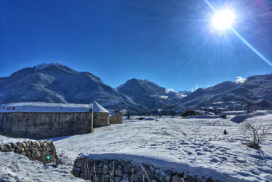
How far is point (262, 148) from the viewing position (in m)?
5.75

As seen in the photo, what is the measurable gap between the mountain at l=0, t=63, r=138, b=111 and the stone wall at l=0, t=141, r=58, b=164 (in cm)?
13481

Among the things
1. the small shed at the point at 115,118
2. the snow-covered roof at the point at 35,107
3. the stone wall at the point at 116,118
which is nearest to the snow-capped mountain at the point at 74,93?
the small shed at the point at 115,118

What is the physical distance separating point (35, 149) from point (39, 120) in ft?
44.8

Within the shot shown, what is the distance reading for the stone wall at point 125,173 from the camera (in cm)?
384

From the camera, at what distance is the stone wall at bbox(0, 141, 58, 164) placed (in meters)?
4.38

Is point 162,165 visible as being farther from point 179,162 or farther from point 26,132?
point 26,132

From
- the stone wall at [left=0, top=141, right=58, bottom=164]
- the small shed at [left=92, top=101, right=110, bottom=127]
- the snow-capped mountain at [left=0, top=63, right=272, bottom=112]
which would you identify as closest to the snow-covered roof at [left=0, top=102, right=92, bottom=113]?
the small shed at [left=92, top=101, right=110, bottom=127]

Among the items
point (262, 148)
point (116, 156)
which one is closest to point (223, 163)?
point (262, 148)

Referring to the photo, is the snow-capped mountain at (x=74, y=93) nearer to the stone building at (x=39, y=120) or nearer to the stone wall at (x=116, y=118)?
the stone wall at (x=116, y=118)

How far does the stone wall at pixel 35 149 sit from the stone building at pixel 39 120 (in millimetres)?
12658

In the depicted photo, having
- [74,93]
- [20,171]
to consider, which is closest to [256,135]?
[20,171]

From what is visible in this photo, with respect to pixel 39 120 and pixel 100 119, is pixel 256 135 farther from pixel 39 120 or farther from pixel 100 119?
pixel 100 119

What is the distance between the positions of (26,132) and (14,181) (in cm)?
1699

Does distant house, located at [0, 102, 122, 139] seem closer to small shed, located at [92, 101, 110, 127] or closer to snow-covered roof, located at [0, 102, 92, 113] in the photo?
snow-covered roof, located at [0, 102, 92, 113]
